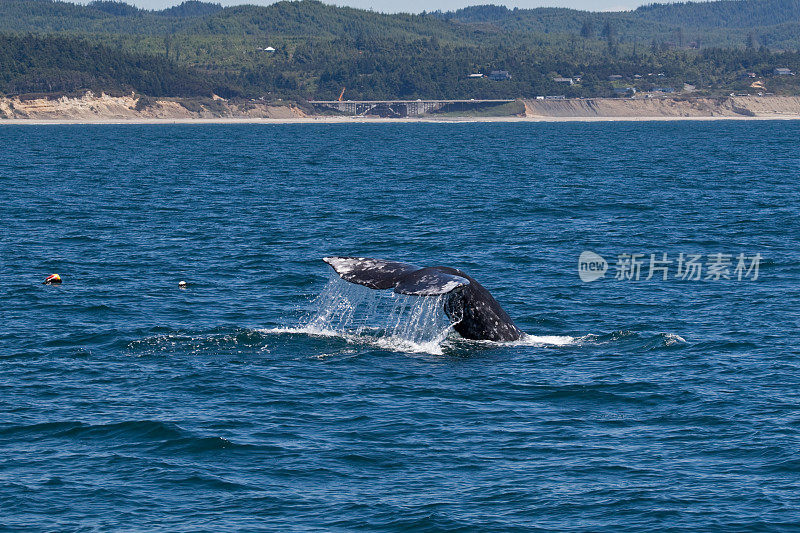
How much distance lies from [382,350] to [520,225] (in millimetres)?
26933

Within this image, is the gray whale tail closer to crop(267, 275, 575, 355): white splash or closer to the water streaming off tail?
crop(267, 275, 575, 355): white splash

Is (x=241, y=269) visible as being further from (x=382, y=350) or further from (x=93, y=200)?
(x=93, y=200)

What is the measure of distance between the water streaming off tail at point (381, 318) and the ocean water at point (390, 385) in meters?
0.11

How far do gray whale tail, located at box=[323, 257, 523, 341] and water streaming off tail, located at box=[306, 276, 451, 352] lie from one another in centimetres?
63

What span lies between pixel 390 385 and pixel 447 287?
3.17 metres

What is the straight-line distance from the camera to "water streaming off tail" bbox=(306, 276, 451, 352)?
75.1 ft

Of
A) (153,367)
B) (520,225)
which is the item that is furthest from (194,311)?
(520,225)

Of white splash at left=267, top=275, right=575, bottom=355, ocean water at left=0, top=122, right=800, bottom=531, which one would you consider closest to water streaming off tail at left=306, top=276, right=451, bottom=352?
white splash at left=267, top=275, right=575, bottom=355

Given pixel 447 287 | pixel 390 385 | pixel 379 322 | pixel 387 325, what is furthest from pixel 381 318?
pixel 447 287

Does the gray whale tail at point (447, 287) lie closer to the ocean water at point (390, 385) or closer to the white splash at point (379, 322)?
the ocean water at point (390, 385)

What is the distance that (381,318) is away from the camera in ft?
86.7

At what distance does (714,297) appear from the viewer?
30.0 meters

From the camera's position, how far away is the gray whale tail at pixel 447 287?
17.9 m

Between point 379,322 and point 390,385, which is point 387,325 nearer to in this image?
point 379,322
